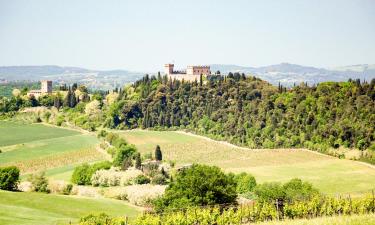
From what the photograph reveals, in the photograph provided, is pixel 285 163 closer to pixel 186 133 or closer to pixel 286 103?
pixel 286 103

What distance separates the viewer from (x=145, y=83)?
12706 cm

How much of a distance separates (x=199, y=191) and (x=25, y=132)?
71.6 meters

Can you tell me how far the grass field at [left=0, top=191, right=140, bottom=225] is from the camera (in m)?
38.1

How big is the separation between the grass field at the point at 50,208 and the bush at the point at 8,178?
3880mm

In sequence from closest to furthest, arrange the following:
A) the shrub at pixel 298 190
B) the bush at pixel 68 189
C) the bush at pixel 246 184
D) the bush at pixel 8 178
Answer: the shrub at pixel 298 190, the bush at pixel 8 178, the bush at pixel 246 184, the bush at pixel 68 189

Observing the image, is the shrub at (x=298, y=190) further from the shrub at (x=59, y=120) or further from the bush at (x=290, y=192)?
the shrub at (x=59, y=120)

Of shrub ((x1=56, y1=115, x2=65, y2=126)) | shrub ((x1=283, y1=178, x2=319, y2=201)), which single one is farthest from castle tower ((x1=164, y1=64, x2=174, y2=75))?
shrub ((x1=283, y1=178, x2=319, y2=201))

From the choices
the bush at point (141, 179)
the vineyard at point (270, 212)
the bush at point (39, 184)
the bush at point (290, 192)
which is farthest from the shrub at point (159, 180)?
the vineyard at point (270, 212)

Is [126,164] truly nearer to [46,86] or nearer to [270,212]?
[270,212]

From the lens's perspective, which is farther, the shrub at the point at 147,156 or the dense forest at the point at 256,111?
the dense forest at the point at 256,111

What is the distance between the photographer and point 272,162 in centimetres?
7444

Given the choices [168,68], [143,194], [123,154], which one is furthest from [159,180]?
[168,68]

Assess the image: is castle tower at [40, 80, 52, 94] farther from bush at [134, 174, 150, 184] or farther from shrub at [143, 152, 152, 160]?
bush at [134, 174, 150, 184]

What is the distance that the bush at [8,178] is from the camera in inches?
2048
